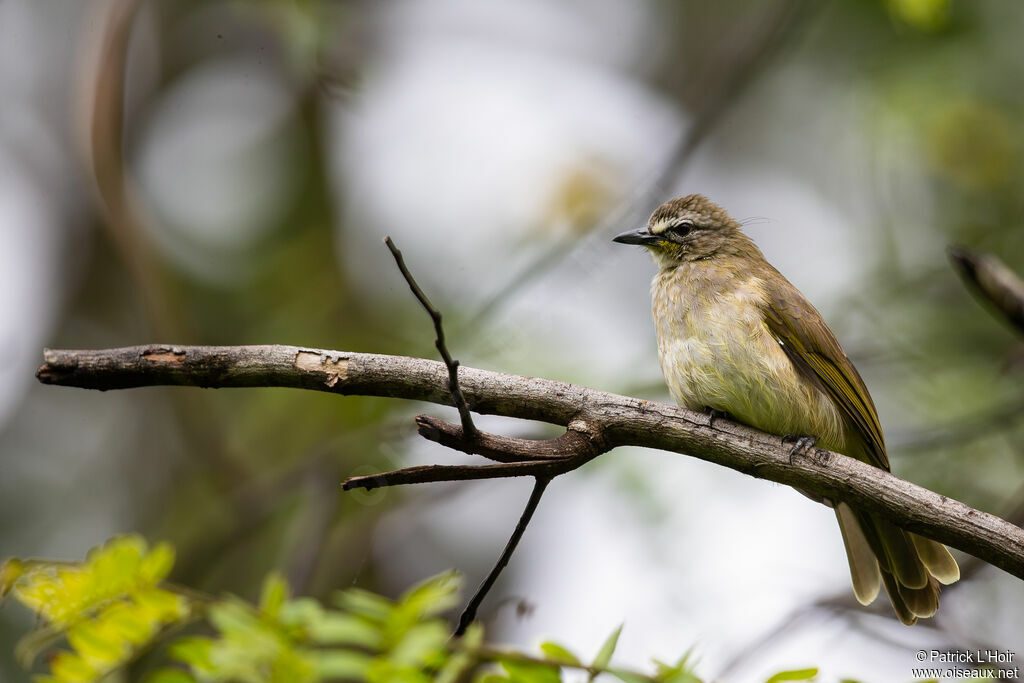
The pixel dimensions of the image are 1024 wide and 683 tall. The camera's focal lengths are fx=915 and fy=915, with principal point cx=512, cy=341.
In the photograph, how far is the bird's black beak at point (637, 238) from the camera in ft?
15.8

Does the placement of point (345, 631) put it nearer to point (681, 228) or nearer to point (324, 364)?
point (324, 364)

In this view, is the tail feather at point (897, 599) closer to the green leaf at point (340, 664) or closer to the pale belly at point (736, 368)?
the pale belly at point (736, 368)

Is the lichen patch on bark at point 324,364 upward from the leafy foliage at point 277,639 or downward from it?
upward

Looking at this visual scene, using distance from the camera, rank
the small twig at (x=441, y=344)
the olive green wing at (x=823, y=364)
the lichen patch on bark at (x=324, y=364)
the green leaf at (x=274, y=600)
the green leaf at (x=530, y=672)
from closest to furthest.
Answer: the small twig at (x=441, y=344) < the green leaf at (x=530, y=672) < the green leaf at (x=274, y=600) < the lichen patch on bark at (x=324, y=364) < the olive green wing at (x=823, y=364)

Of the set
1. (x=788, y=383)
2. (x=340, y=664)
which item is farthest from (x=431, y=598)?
(x=788, y=383)

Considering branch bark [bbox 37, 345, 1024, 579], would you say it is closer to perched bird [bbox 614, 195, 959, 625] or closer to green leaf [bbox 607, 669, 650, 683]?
green leaf [bbox 607, 669, 650, 683]

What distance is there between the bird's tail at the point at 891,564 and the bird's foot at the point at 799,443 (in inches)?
19.6

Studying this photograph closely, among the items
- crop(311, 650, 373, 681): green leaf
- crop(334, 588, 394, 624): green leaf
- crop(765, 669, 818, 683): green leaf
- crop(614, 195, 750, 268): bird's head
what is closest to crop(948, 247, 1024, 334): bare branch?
crop(614, 195, 750, 268): bird's head

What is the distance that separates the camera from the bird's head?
4.75 meters

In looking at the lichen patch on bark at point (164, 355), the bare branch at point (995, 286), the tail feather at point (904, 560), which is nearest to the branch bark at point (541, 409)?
the lichen patch on bark at point (164, 355)

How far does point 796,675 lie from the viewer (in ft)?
7.90

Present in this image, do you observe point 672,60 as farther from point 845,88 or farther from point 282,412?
point 282,412

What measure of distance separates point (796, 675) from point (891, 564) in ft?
5.79

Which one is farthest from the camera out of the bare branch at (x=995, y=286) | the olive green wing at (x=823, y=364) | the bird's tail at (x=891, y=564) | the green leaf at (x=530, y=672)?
the olive green wing at (x=823, y=364)
